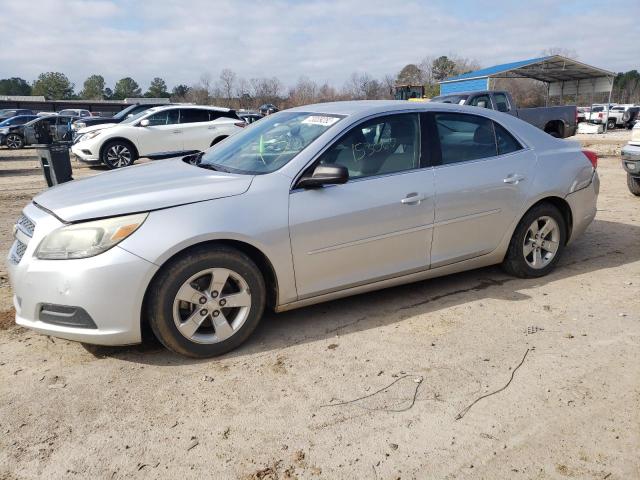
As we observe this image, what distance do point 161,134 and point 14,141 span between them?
13.1 metres

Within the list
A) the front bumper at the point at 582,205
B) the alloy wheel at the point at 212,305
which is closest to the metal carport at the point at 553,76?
the front bumper at the point at 582,205

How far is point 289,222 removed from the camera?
3383 millimetres

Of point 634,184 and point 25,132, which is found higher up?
point 25,132

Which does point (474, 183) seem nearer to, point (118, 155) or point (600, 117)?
point (118, 155)

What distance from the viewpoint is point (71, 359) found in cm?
335

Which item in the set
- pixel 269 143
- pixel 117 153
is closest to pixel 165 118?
A: pixel 117 153

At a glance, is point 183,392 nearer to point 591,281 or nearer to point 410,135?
point 410,135

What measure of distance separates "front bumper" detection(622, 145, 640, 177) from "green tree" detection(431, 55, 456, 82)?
6831cm

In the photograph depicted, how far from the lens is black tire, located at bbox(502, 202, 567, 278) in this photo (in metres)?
4.49

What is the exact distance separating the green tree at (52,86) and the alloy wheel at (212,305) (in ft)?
342

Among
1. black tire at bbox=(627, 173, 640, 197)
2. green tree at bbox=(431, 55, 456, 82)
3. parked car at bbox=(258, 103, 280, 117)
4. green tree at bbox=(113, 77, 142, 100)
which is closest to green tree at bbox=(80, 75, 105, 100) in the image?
green tree at bbox=(113, 77, 142, 100)

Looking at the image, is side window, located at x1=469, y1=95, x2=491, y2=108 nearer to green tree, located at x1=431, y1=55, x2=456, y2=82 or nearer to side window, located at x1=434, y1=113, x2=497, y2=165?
side window, located at x1=434, y1=113, x2=497, y2=165

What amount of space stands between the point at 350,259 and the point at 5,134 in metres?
23.5

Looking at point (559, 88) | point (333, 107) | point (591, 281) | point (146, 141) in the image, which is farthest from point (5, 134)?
point (559, 88)
